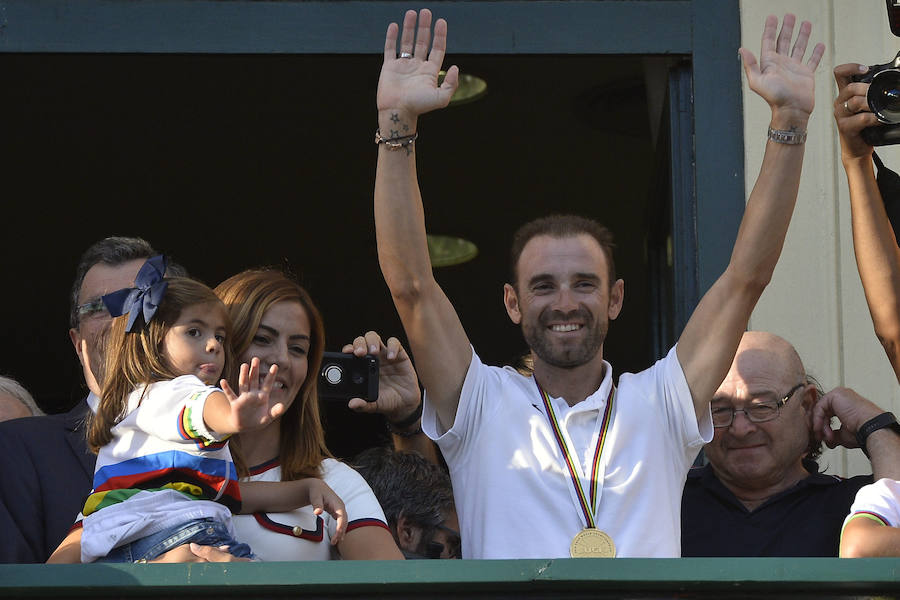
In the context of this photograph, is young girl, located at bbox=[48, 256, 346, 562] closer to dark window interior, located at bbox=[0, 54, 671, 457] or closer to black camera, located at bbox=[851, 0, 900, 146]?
black camera, located at bbox=[851, 0, 900, 146]

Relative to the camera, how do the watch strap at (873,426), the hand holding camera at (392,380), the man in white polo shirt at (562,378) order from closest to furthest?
the man in white polo shirt at (562,378)
the watch strap at (873,426)
the hand holding camera at (392,380)

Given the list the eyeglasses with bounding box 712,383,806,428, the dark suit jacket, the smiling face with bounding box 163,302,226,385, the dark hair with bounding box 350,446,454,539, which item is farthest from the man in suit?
the eyeglasses with bounding box 712,383,806,428

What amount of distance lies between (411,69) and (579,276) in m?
0.65

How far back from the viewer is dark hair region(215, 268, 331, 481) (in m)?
3.64

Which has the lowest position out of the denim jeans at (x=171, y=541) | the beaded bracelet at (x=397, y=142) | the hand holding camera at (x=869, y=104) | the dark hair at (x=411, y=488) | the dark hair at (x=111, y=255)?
the denim jeans at (x=171, y=541)

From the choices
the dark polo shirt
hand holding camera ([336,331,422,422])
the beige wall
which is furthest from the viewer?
the beige wall

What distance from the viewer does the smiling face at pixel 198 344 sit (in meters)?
3.38

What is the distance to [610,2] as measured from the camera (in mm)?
5000

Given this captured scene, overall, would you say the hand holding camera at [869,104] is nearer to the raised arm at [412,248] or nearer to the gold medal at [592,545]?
the raised arm at [412,248]

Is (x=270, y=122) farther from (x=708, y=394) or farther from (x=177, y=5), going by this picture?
(x=708, y=394)

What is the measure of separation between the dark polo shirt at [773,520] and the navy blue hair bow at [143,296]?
1.49 m

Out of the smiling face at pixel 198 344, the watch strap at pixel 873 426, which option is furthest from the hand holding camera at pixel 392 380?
the watch strap at pixel 873 426

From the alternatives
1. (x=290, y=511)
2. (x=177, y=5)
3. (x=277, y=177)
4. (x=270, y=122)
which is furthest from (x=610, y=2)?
(x=277, y=177)

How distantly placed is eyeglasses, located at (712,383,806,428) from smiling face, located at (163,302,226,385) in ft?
4.48
